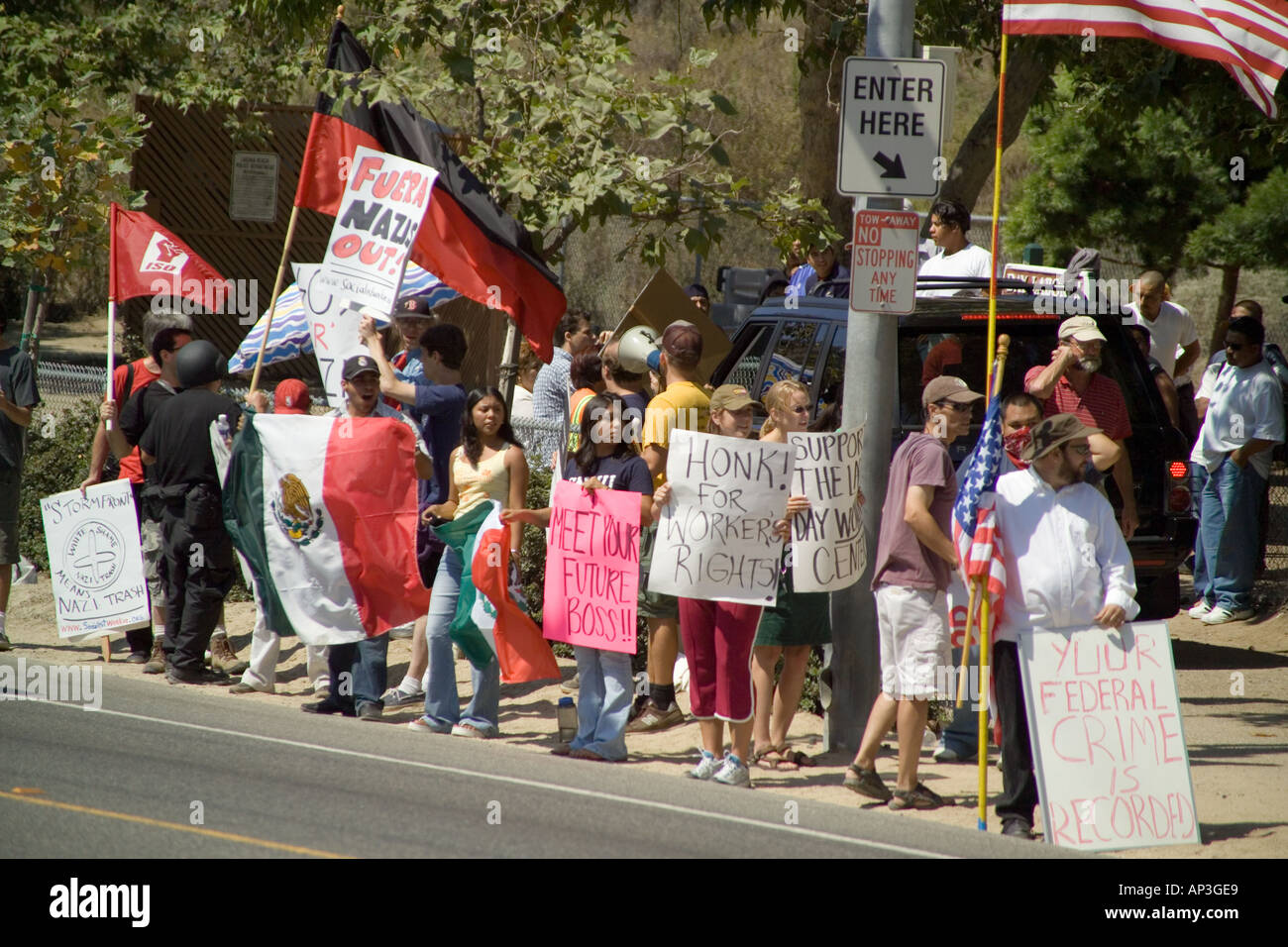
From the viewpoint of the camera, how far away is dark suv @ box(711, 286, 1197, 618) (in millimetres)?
9414

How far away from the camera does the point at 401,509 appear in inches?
360

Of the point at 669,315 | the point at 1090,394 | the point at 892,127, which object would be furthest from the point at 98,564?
the point at 1090,394

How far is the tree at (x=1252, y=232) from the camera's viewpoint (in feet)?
57.8

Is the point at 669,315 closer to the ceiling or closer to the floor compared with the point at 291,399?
closer to the ceiling

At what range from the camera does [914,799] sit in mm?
7500

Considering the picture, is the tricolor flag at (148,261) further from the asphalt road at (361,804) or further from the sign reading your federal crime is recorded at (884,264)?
the sign reading your federal crime is recorded at (884,264)

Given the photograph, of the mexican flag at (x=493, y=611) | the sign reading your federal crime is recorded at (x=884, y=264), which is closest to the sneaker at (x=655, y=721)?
the mexican flag at (x=493, y=611)

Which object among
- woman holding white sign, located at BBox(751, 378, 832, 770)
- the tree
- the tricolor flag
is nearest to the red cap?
the tricolor flag

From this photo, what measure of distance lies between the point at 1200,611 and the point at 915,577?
5.96 metres

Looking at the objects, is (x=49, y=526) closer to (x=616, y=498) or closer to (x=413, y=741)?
(x=413, y=741)

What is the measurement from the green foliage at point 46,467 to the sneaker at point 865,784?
8552 mm

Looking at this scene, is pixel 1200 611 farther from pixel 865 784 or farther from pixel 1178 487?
pixel 865 784

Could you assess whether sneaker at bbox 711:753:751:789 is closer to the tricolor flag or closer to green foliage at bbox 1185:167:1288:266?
the tricolor flag

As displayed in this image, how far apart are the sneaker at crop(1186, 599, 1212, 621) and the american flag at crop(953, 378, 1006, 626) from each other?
545cm
